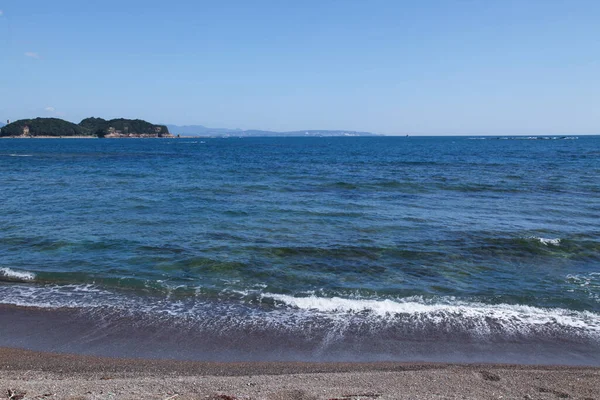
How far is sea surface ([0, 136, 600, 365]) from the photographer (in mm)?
9758

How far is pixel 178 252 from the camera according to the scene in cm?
1616

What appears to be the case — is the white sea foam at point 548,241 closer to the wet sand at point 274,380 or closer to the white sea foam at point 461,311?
the white sea foam at point 461,311

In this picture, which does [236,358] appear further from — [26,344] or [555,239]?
[555,239]

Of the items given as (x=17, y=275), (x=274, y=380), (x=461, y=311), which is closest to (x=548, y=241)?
(x=461, y=311)

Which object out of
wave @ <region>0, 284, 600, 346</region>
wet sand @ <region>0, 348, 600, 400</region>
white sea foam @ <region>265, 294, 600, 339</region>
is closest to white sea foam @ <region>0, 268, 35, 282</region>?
wave @ <region>0, 284, 600, 346</region>

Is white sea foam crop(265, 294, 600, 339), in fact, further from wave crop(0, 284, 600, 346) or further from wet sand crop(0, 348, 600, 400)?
wet sand crop(0, 348, 600, 400)

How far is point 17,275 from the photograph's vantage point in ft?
45.0

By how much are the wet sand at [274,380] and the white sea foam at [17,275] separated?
510 cm

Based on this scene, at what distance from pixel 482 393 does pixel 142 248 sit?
12.9 metres

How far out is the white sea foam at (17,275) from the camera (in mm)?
13523

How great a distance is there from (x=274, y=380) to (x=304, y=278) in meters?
6.20

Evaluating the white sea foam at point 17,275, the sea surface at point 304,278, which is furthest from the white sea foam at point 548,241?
the white sea foam at point 17,275

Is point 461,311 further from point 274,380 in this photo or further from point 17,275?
point 17,275

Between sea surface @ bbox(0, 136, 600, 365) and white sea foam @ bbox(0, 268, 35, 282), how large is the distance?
63 millimetres
